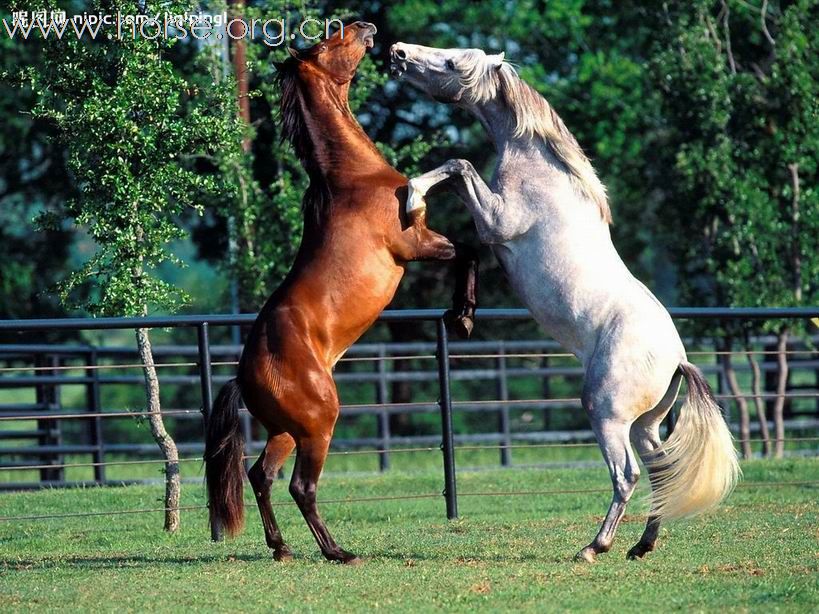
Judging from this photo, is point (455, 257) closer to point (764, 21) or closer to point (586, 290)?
point (586, 290)

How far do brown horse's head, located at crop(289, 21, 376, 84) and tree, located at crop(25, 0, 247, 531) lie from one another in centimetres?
158

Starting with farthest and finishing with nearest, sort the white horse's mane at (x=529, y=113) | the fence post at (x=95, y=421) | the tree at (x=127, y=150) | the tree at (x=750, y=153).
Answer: the tree at (x=750, y=153) < the fence post at (x=95, y=421) < the tree at (x=127, y=150) < the white horse's mane at (x=529, y=113)

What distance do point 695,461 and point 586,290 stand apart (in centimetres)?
93

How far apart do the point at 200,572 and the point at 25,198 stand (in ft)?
50.4

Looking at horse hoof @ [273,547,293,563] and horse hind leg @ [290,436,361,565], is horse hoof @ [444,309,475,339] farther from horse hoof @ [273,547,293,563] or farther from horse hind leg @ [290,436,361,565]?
horse hoof @ [273,547,293,563]

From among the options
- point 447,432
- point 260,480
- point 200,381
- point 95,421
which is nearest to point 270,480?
point 260,480

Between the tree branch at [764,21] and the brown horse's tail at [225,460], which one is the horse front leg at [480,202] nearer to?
the brown horse's tail at [225,460]

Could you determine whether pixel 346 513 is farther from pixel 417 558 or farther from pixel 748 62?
pixel 748 62

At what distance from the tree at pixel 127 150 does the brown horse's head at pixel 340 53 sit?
158 cm

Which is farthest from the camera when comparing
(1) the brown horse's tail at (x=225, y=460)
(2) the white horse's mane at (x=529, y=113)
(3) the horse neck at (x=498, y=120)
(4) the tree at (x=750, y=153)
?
(4) the tree at (x=750, y=153)

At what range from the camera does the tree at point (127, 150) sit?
742 centimetres

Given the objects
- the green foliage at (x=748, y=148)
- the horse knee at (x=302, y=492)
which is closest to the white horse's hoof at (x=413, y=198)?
the horse knee at (x=302, y=492)

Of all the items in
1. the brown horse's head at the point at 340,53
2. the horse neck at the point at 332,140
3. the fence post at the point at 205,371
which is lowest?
the fence post at the point at 205,371

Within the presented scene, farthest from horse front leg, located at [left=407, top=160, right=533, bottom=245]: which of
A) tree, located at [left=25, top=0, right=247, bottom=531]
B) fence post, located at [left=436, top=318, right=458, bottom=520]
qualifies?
tree, located at [left=25, top=0, right=247, bottom=531]
